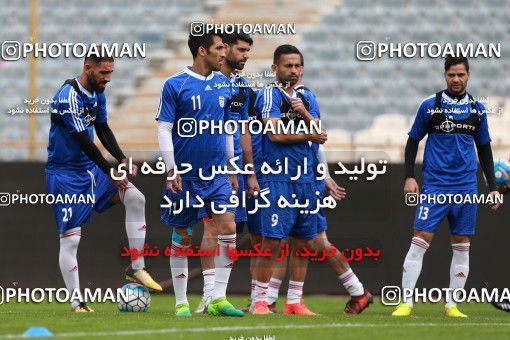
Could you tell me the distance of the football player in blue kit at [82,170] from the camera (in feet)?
33.0

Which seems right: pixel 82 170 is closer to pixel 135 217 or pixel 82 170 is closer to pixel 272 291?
pixel 135 217

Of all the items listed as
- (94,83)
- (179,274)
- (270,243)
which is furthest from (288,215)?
(94,83)

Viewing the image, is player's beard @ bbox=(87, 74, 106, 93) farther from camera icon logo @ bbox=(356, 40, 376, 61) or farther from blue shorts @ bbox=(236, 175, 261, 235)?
camera icon logo @ bbox=(356, 40, 376, 61)

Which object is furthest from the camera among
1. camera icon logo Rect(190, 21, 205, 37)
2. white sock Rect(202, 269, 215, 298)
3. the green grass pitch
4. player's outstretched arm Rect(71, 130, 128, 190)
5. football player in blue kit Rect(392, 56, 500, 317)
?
football player in blue kit Rect(392, 56, 500, 317)

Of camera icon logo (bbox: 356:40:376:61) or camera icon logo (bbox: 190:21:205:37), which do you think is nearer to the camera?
camera icon logo (bbox: 190:21:205:37)

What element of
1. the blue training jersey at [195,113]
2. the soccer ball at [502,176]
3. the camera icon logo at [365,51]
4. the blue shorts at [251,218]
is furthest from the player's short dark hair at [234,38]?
the camera icon logo at [365,51]

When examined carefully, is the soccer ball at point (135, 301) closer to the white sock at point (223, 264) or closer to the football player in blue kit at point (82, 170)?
the football player in blue kit at point (82, 170)

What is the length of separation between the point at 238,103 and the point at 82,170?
1326mm

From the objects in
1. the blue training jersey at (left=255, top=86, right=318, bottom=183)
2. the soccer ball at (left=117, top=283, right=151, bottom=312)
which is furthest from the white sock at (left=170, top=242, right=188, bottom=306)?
the blue training jersey at (left=255, top=86, right=318, bottom=183)

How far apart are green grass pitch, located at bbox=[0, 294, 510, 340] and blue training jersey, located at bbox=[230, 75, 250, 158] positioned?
4.90 ft

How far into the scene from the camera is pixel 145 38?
18.3 m

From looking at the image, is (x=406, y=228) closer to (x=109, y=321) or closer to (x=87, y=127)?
(x=87, y=127)

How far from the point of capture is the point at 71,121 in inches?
395

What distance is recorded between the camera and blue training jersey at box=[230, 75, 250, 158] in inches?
406
